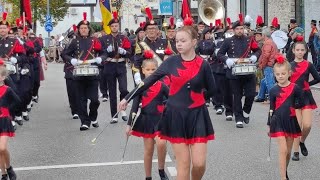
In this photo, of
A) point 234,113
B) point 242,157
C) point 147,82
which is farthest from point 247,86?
point 147,82

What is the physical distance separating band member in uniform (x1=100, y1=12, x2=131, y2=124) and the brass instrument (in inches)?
237

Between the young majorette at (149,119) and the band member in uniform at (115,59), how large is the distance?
585 cm

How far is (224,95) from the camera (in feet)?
47.4

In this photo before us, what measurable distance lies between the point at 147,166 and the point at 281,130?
1633 millimetres

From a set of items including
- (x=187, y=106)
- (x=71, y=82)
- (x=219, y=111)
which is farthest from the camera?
(x=219, y=111)

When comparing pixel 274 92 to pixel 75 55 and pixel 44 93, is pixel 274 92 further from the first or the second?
pixel 44 93

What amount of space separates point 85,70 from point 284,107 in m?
5.26

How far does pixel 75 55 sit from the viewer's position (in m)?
13.2

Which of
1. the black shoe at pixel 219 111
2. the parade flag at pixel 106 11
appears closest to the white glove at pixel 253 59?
the black shoe at pixel 219 111

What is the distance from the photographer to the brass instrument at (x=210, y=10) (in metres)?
20.2

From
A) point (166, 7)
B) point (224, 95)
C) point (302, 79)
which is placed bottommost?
point (224, 95)

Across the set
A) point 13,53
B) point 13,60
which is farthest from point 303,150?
point 13,53

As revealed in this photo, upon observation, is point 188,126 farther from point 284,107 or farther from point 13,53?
point 13,53

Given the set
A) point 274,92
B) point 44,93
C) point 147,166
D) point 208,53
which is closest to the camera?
point 147,166
